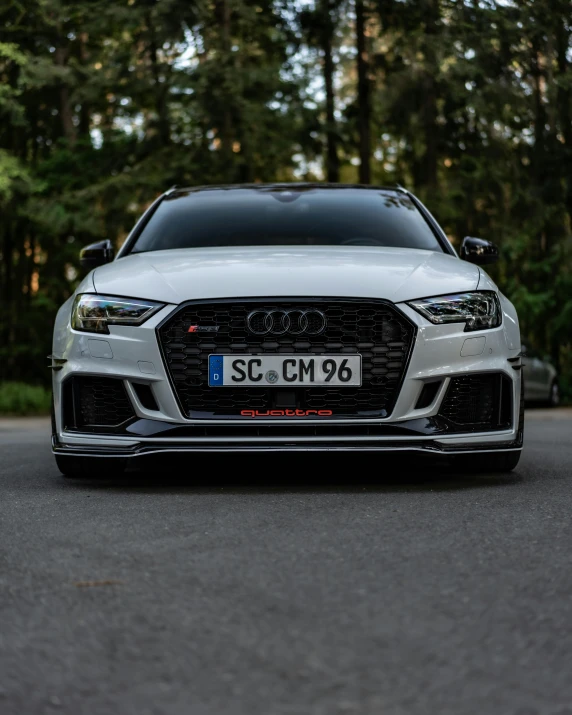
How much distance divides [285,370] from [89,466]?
1264 mm

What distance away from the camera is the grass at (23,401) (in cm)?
2056

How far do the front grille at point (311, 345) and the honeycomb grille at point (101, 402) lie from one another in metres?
0.29

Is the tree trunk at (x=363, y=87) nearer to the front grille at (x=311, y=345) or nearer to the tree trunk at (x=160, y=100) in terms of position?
the tree trunk at (x=160, y=100)

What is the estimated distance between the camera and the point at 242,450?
18.8 ft

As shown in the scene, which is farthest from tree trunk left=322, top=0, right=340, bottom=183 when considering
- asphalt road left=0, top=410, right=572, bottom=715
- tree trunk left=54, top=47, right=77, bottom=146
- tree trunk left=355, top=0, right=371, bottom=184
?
asphalt road left=0, top=410, right=572, bottom=715

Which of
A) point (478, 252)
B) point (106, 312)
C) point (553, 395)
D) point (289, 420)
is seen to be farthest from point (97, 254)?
point (553, 395)

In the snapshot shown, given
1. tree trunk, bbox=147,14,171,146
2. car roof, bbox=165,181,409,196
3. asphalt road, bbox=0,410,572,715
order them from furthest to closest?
tree trunk, bbox=147,14,171,146 < car roof, bbox=165,181,409,196 < asphalt road, bbox=0,410,572,715

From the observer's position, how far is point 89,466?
20.6 ft

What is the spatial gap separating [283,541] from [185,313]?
1.81m

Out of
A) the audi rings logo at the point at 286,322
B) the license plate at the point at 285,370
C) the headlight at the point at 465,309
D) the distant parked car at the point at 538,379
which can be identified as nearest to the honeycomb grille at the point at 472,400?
the headlight at the point at 465,309

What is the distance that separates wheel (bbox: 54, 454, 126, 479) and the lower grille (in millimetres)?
301

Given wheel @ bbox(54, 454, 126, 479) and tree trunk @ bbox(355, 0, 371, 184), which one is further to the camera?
tree trunk @ bbox(355, 0, 371, 184)

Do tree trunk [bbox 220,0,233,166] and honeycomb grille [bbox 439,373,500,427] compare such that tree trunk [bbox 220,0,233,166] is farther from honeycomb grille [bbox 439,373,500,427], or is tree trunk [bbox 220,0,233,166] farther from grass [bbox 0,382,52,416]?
honeycomb grille [bbox 439,373,500,427]

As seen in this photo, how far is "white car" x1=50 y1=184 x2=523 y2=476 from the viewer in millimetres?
5688
